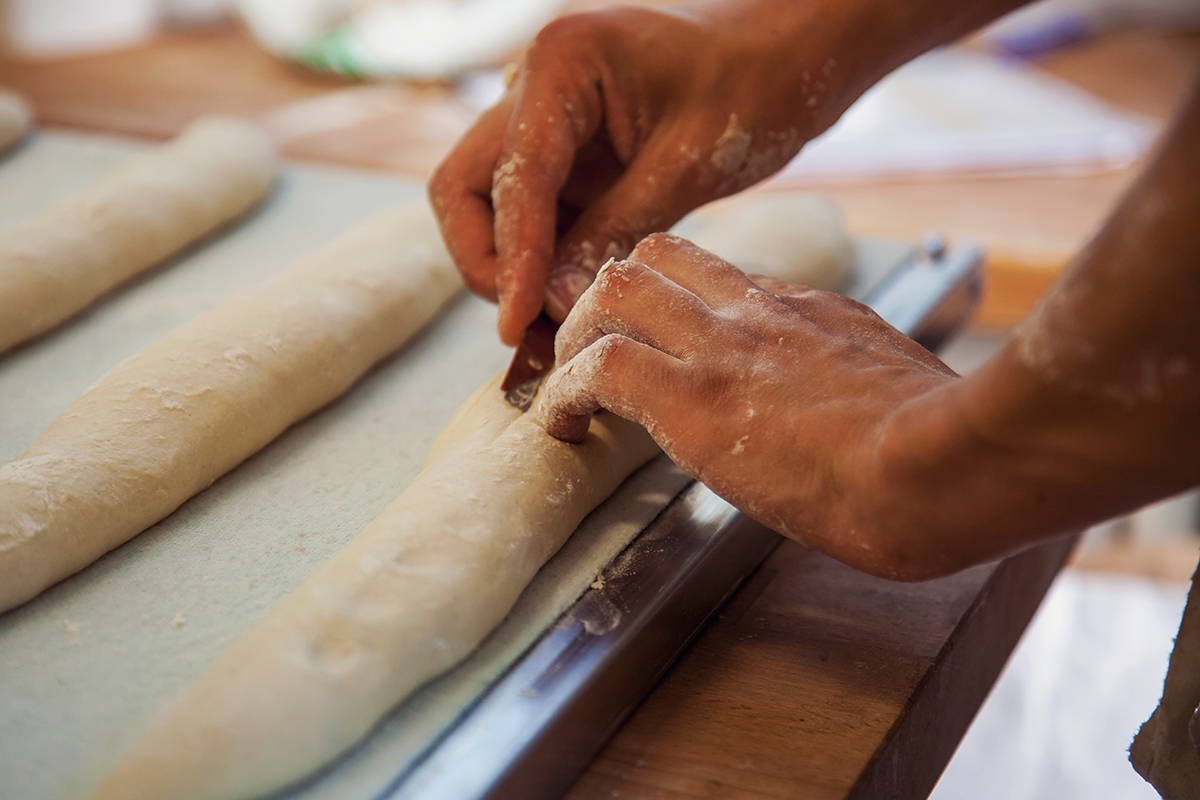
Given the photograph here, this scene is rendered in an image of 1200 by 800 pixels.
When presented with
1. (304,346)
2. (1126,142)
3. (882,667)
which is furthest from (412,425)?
(1126,142)

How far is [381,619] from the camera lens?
877mm

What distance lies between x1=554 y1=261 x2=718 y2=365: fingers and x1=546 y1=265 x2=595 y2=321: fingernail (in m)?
0.15

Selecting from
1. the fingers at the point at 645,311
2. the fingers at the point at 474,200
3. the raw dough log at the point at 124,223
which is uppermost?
the raw dough log at the point at 124,223

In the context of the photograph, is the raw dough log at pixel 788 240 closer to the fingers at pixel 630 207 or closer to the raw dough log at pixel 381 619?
the fingers at pixel 630 207

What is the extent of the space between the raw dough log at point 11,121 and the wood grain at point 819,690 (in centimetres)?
181

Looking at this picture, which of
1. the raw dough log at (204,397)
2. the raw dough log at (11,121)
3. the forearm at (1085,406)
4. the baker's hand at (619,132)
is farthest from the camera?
the raw dough log at (11,121)

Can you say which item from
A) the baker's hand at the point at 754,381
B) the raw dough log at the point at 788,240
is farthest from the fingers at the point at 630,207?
the raw dough log at the point at 788,240

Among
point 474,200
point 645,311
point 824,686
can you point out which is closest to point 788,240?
point 474,200

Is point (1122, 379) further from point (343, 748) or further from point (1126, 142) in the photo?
point (1126, 142)

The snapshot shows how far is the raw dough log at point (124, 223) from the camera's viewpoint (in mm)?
1473

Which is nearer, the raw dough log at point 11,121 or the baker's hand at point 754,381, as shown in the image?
the baker's hand at point 754,381

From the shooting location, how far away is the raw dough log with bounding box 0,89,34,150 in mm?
2045

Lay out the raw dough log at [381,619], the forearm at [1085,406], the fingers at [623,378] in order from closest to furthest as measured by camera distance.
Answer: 1. the forearm at [1085,406]
2. the raw dough log at [381,619]
3. the fingers at [623,378]

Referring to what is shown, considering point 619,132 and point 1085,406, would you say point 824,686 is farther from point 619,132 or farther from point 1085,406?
point 619,132
